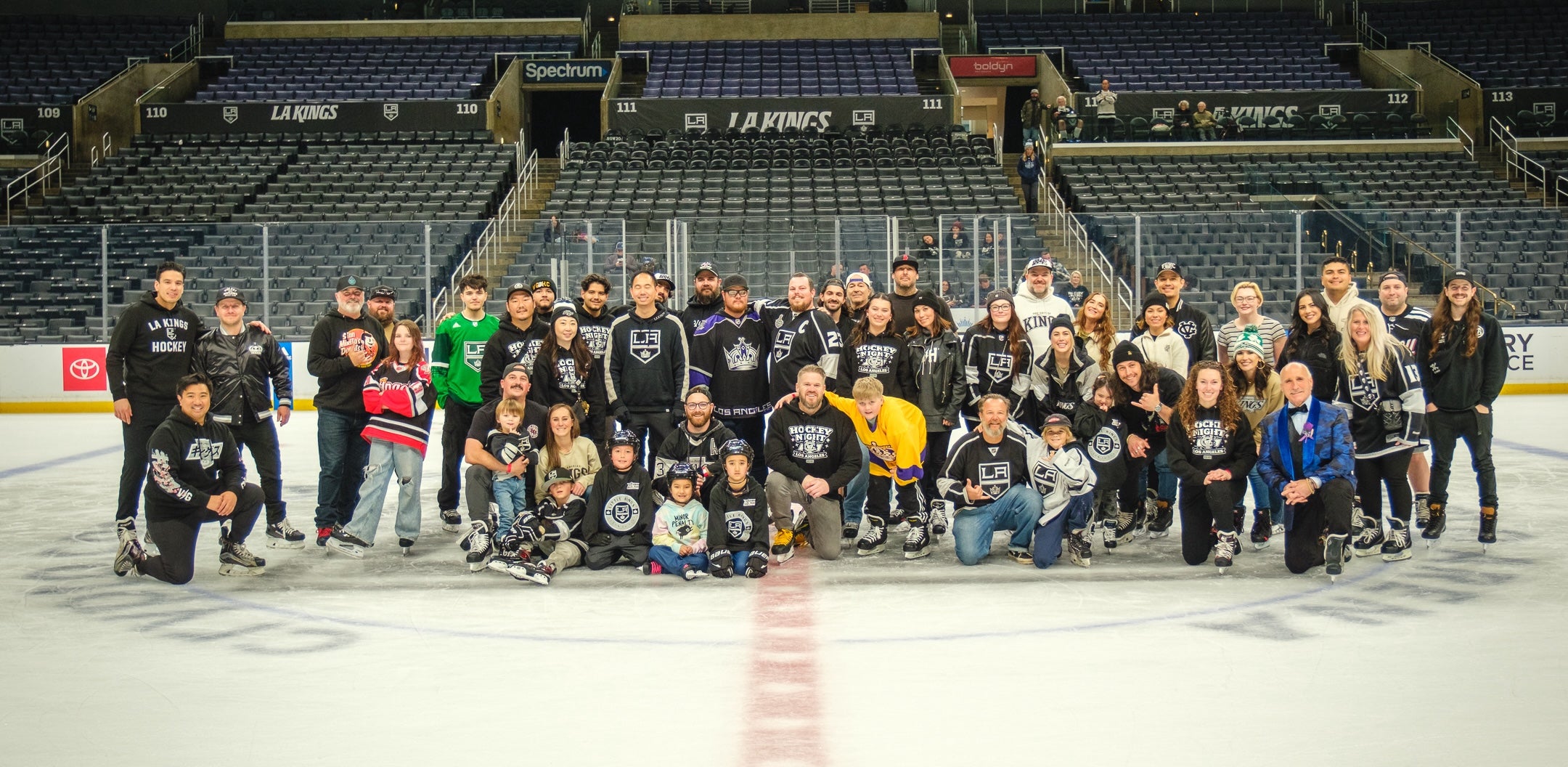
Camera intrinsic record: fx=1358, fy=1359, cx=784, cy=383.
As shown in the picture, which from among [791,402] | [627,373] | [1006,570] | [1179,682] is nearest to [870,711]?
[1179,682]

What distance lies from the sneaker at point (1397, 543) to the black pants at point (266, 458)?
6.19 meters

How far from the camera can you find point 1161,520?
809 cm

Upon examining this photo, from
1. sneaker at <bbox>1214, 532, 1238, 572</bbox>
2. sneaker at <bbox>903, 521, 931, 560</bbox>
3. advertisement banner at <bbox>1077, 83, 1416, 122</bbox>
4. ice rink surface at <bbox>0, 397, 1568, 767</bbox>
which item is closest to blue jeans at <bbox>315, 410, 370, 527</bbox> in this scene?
ice rink surface at <bbox>0, 397, 1568, 767</bbox>

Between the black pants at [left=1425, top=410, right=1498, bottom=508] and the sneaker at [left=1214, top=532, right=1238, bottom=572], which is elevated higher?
the black pants at [left=1425, top=410, right=1498, bottom=508]

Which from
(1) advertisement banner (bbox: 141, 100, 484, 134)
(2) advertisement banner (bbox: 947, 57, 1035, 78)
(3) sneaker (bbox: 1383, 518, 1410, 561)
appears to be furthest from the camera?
(2) advertisement banner (bbox: 947, 57, 1035, 78)

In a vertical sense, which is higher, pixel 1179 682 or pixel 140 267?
pixel 140 267

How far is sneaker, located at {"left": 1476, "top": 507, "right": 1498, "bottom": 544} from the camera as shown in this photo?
25.1 feet

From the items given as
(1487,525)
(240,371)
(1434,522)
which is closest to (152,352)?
(240,371)

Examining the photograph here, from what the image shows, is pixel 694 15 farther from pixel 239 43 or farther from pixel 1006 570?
pixel 1006 570

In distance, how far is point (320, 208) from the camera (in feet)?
74.0

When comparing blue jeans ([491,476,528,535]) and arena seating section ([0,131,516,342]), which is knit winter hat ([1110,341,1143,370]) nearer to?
blue jeans ([491,476,528,535])

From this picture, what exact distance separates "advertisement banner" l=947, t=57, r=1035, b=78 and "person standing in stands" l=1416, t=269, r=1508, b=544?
22.7 m

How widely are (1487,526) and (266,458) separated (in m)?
7.02

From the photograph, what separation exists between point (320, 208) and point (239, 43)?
35.1ft
